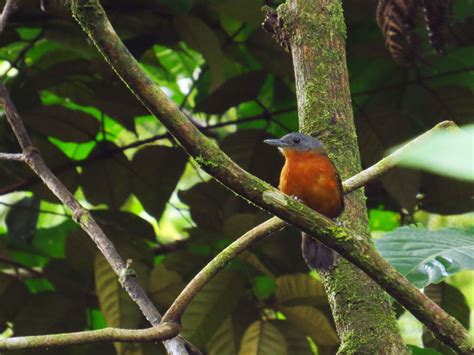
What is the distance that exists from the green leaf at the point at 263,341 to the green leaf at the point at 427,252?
633mm

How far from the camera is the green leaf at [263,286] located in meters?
2.38

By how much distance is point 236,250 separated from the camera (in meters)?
1.35

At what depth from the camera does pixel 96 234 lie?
1546 mm

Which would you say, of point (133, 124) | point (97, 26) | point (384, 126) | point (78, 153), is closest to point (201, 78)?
point (133, 124)

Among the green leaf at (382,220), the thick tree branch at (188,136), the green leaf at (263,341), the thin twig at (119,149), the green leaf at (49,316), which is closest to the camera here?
the thick tree branch at (188,136)

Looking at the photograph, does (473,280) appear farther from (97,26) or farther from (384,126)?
(97,26)

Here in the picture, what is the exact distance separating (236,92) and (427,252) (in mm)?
1310

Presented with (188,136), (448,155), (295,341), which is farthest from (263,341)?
(448,155)

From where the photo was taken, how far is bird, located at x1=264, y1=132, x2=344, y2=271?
153 cm

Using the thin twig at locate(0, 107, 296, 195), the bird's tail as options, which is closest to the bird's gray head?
the bird's tail

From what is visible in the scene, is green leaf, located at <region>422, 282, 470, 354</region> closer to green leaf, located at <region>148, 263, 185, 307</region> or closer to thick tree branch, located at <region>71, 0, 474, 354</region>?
green leaf, located at <region>148, 263, 185, 307</region>

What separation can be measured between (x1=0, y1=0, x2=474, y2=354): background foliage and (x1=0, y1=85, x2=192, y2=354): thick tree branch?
52cm

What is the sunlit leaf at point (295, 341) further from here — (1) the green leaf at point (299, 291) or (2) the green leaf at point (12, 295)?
(2) the green leaf at point (12, 295)

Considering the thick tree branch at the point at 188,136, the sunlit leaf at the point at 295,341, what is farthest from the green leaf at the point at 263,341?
the thick tree branch at the point at 188,136
